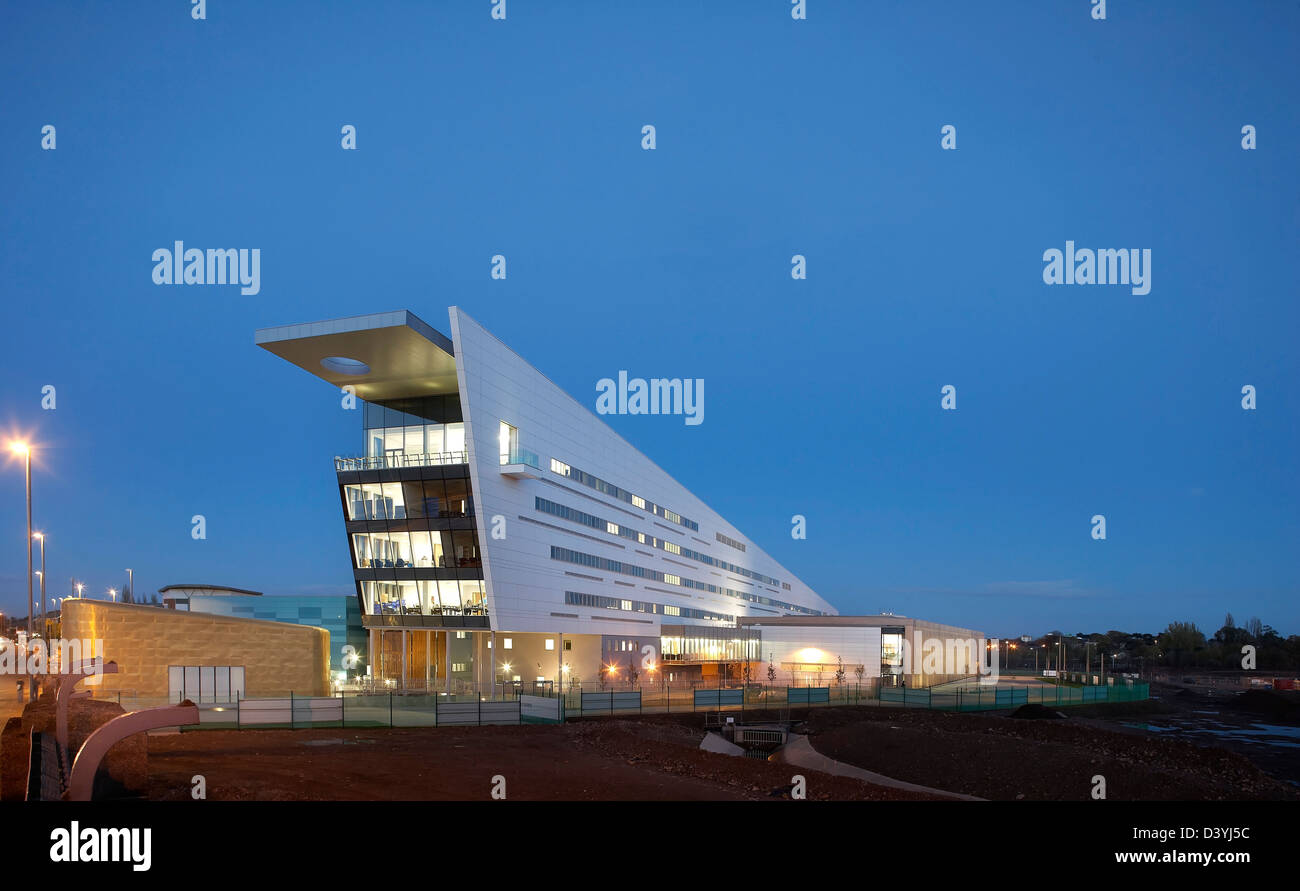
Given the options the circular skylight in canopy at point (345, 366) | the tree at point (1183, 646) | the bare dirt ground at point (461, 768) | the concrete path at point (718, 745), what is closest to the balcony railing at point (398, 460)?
the circular skylight in canopy at point (345, 366)

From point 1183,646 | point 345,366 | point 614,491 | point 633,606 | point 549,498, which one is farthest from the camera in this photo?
point 1183,646

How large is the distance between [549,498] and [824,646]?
28387 mm

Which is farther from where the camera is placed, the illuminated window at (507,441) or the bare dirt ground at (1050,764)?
the illuminated window at (507,441)

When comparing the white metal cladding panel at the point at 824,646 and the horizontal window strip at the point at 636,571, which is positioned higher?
the horizontal window strip at the point at 636,571

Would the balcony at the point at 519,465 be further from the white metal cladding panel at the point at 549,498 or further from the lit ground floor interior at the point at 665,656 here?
the lit ground floor interior at the point at 665,656

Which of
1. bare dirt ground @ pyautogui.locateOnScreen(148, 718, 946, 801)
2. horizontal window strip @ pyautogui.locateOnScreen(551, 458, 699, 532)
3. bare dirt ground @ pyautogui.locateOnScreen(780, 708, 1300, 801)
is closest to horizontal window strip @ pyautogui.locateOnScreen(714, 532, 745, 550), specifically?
horizontal window strip @ pyautogui.locateOnScreen(551, 458, 699, 532)

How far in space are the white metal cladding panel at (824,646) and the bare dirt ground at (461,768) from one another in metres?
40.9

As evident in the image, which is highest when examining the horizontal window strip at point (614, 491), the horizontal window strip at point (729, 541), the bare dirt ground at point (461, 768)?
the horizontal window strip at point (614, 491)

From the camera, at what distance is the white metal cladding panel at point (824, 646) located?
67.8m

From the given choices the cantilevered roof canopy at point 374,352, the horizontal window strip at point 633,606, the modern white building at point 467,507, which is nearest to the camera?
the cantilevered roof canopy at point 374,352

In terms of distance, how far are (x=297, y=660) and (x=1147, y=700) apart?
202ft

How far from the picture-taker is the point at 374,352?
156 feet

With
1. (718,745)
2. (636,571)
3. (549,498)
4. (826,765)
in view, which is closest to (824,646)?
(636,571)

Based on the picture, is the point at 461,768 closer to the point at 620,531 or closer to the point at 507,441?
the point at 507,441
